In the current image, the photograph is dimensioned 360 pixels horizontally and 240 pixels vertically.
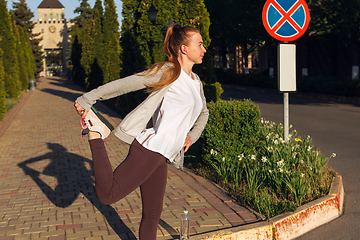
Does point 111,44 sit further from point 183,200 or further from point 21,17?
point 21,17

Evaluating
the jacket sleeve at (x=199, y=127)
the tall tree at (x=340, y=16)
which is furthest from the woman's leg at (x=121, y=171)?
the tall tree at (x=340, y=16)

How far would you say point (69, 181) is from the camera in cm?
579

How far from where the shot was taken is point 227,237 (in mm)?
3623

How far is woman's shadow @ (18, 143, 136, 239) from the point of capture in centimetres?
430

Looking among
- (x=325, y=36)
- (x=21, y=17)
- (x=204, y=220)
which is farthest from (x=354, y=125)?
(x=21, y=17)

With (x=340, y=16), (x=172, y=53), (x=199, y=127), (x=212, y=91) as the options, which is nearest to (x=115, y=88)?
(x=172, y=53)

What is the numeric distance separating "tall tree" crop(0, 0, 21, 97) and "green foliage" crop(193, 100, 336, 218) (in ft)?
55.3

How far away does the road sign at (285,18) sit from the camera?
6004 millimetres

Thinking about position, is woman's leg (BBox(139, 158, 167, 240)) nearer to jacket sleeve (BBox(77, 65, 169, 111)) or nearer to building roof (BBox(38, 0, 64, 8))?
jacket sleeve (BBox(77, 65, 169, 111))

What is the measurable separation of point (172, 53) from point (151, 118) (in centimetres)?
51

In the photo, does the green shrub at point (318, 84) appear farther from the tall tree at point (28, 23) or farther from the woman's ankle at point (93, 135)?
the tall tree at point (28, 23)

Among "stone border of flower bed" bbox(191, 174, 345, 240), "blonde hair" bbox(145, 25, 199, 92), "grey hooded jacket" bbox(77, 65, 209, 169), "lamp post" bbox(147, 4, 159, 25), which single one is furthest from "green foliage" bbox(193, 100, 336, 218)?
"lamp post" bbox(147, 4, 159, 25)

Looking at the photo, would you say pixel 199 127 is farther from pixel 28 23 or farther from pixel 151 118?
pixel 28 23

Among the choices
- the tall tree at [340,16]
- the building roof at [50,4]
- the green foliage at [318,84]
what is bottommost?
Answer: the green foliage at [318,84]
